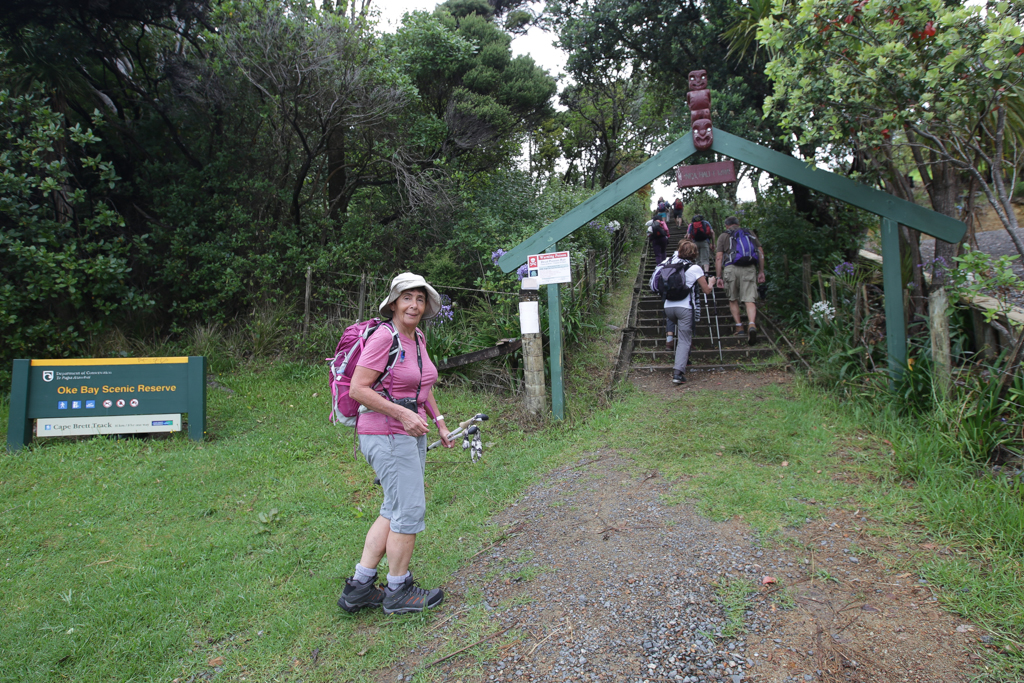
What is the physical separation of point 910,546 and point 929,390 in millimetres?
2181

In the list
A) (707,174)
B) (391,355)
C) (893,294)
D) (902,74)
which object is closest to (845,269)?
(893,294)

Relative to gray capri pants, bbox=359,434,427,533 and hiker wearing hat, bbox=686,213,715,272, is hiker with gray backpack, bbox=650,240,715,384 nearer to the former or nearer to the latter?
hiker wearing hat, bbox=686,213,715,272

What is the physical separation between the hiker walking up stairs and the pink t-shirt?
228 inches

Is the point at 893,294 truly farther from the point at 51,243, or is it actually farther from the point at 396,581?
the point at 51,243

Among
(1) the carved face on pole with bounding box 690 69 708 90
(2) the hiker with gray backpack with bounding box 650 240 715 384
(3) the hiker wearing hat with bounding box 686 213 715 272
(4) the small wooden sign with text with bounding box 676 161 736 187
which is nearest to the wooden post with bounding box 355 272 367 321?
(2) the hiker with gray backpack with bounding box 650 240 715 384

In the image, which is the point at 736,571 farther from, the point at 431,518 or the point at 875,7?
the point at 875,7

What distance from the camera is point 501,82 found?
43.7ft

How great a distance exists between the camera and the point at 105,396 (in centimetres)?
699

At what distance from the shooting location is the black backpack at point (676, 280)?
8242 millimetres

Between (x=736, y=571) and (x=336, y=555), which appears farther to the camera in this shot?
(x=336, y=555)

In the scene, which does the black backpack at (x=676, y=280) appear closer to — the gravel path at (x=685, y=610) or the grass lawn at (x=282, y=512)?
the grass lawn at (x=282, y=512)

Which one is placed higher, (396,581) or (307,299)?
(307,299)

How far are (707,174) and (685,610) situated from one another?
4478 mm

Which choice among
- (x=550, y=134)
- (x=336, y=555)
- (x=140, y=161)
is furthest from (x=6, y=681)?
(x=550, y=134)
